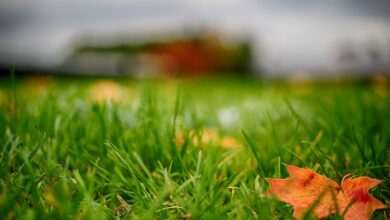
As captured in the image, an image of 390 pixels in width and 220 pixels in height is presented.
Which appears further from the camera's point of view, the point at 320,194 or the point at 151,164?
the point at 151,164

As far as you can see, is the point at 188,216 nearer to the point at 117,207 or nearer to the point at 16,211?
the point at 117,207

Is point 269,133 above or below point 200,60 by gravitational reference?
above

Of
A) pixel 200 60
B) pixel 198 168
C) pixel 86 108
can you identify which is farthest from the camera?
pixel 200 60

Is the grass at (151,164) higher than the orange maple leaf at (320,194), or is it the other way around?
the orange maple leaf at (320,194)

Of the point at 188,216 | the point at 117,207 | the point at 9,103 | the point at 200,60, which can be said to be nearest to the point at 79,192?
the point at 117,207

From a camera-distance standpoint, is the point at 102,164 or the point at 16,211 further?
the point at 102,164

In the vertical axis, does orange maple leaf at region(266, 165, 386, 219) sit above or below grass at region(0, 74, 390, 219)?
above

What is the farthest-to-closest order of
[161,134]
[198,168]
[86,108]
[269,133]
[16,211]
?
[86,108]
[269,133]
[161,134]
[198,168]
[16,211]
